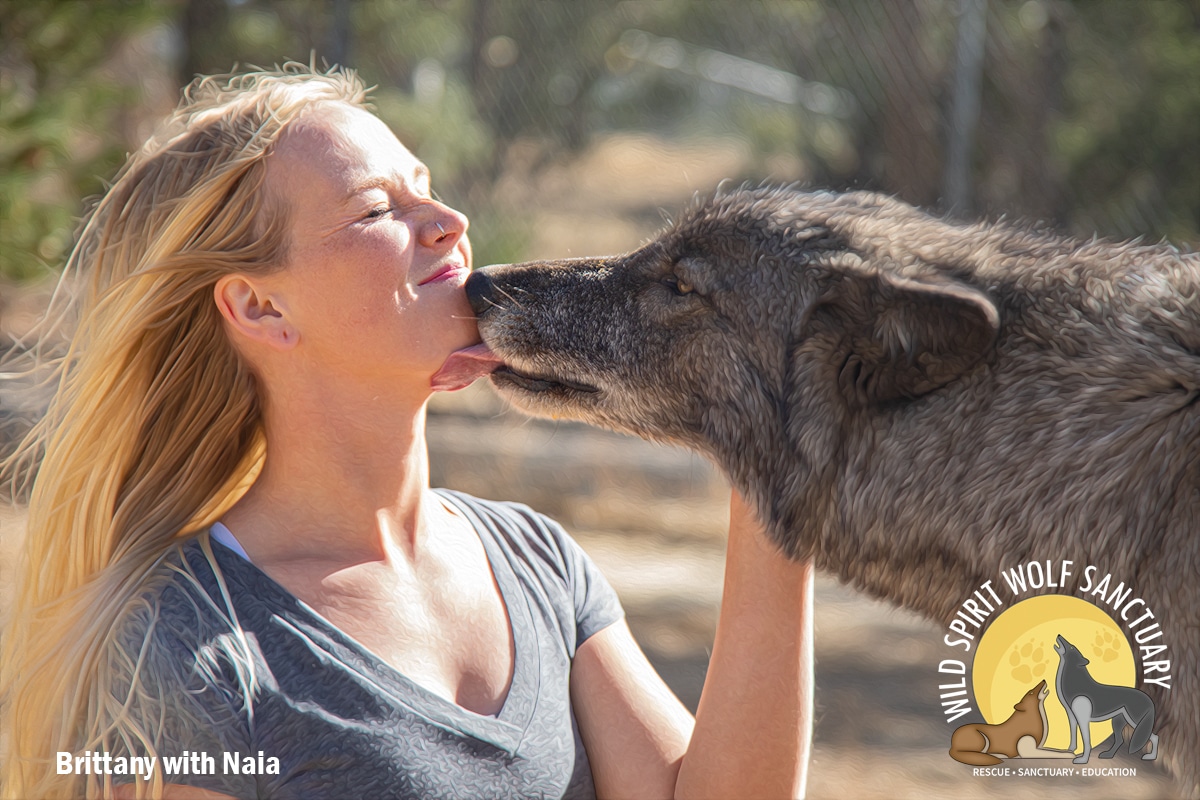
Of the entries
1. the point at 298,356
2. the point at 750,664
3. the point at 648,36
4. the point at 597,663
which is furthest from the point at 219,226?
the point at 648,36

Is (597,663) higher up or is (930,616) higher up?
(930,616)

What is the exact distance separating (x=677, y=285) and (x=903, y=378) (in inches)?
26.3

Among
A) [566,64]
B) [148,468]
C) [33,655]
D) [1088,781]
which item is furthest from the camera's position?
[566,64]

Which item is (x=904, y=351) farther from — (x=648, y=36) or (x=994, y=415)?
(x=648, y=36)

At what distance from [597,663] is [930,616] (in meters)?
0.73

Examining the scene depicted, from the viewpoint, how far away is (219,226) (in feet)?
6.93

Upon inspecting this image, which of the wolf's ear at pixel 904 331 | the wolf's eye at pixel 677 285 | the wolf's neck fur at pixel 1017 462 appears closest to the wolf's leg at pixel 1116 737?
the wolf's neck fur at pixel 1017 462

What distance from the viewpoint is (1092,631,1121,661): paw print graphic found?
2006 mm

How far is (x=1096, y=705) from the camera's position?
6.90 feet

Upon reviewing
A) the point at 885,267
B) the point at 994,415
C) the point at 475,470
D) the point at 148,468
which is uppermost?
the point at 475,470

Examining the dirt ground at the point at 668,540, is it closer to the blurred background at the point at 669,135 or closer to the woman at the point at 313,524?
the blurred background at the point at 669,135

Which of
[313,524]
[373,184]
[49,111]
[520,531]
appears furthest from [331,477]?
[49,111]

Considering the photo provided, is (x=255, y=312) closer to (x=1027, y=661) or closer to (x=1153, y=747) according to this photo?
(x=1027, y=661)

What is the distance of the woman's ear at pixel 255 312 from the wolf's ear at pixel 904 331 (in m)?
1.17
